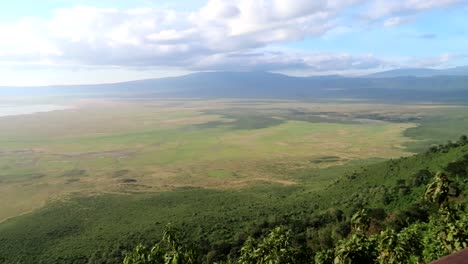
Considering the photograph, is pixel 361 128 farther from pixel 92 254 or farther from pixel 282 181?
pixel 92 254

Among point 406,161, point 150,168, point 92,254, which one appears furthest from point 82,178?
point 406,161

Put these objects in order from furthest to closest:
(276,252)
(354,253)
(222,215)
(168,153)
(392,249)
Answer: (168,153) < (222,215) < (392,249) < (354,253) < (276,252)

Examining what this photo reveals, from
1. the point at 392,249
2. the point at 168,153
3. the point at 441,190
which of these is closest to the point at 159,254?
the point at 392,249

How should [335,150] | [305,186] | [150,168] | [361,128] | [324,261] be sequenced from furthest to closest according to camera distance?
1. [361,128]
2. [335,150]
3. [150,168]
4. [305,186]
5. [324,261]

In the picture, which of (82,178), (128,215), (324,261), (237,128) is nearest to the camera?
(324,261)

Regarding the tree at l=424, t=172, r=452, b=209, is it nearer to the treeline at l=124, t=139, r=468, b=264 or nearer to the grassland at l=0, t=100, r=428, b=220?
the treeline at l=124, t=139, r=468, b=264

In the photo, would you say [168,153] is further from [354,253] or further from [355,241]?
[354,253]

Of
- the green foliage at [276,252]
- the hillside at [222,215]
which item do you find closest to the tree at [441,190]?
the green foliage at [276,252]

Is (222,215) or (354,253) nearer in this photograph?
(354,253)
